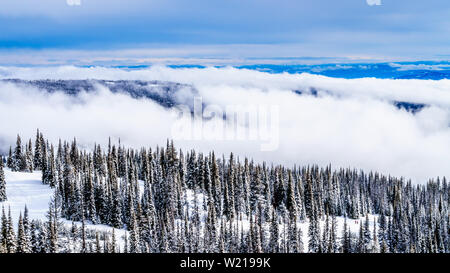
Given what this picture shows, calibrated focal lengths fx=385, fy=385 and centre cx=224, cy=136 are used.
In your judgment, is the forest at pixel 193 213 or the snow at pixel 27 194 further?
the snow at pixel 27 194

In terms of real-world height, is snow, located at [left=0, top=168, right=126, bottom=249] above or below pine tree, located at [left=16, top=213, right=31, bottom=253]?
below

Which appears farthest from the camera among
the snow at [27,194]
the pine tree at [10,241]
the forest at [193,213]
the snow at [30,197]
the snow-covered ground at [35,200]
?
A: the snow at [27,194]

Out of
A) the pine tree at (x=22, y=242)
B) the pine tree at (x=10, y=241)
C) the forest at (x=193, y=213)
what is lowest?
the forest at (x=193, y=213)

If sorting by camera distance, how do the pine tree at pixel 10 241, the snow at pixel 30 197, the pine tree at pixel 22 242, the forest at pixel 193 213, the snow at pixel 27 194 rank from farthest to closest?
the snow at pixel 27 194
the snow at pixel 30 197
the forest at pixel 193 213
the pine tree at pixel 22 242
the pine tree at pixel 10 241

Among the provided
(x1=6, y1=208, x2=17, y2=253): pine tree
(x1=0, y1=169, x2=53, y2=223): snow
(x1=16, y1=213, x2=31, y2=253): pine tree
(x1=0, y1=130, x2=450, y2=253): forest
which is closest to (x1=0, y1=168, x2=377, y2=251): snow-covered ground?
(x1=0, y1=169, x2=53, y2=223): snow

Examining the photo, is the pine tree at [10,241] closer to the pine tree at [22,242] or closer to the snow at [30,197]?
the pine tree at [22,242]

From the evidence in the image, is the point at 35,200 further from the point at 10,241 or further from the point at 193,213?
the point at 193,213

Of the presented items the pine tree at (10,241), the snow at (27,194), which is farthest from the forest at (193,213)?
the snow at (27,194)

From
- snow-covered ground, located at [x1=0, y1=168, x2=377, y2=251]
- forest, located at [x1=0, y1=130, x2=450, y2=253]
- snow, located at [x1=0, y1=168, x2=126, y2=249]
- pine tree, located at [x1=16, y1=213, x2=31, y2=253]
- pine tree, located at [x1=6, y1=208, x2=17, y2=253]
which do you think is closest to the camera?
pine tree, located at [x1=6, y1=208, x2=17, y2=253]

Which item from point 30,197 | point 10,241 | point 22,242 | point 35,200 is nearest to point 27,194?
point 30,197

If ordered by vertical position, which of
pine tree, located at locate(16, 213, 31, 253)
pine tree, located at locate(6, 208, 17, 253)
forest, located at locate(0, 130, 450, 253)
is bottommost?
forest, located at locate(0, 130, 450, 253)

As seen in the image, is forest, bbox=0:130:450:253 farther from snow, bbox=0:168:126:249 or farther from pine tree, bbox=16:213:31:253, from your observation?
snow, bbox=0:168:126:249

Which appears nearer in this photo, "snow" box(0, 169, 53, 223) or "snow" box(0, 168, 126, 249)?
"snow" box(0, 168, 126, 249)
